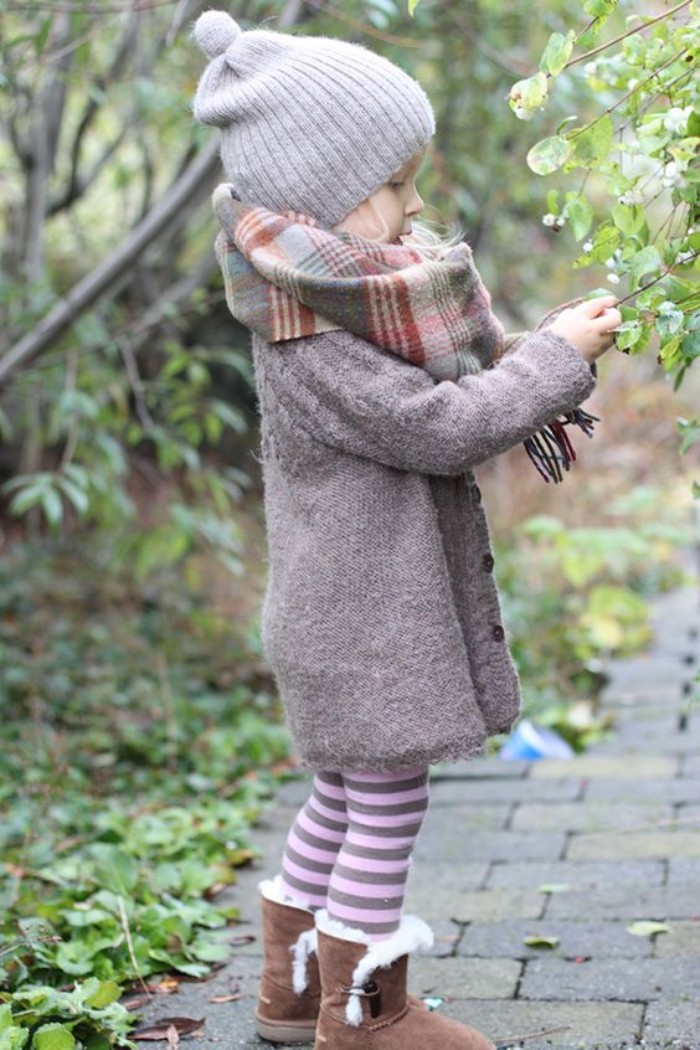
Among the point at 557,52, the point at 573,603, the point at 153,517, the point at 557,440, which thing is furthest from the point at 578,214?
the point at 153,517

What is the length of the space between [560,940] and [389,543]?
38.0 inches

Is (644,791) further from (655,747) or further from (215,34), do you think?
(215,34)

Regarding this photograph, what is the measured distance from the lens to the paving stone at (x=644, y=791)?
133 inches

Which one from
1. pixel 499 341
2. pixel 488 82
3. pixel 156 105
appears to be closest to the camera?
pixel 499 341

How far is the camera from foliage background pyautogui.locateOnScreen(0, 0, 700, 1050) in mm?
2867

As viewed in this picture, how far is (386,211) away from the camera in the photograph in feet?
6.61

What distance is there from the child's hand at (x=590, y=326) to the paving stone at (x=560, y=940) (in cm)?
112

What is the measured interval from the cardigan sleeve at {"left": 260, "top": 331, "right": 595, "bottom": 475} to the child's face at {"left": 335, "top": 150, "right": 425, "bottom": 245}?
174 millimetres

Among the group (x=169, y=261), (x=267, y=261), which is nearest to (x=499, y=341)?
(x=267, y=261)

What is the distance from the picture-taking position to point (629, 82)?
1927 millimetres

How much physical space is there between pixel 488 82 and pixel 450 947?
151 inches

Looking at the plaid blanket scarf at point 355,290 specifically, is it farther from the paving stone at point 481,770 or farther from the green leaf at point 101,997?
the paving stone at point 481,770

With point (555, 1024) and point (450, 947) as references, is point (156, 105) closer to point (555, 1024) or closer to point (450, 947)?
point (450, 947)

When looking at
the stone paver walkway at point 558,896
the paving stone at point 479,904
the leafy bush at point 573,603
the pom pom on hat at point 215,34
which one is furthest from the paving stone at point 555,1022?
the leafy bush at point 573,603
